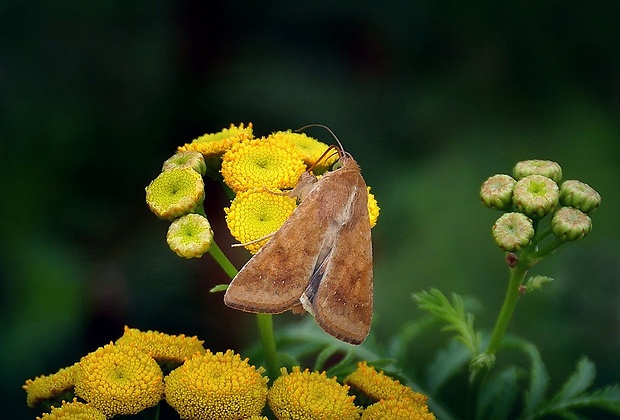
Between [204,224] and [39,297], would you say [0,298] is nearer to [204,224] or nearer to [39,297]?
[39,297]

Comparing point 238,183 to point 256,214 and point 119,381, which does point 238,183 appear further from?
point 119,381

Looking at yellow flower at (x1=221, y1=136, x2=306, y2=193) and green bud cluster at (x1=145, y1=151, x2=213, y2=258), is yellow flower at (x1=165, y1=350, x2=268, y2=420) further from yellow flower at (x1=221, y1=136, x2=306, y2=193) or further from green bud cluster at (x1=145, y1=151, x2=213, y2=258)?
yellow flower at (x1=221, y1=136, x2=306, y2=193)

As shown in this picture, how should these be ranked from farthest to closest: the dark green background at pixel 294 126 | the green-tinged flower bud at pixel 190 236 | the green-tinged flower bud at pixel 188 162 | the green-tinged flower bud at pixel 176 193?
the dark green background at pixel 294 126
the green-tinged flower bud at pixel 188 162
the green-tinged flower bud at pixel 176 193
the green-tinged flower bud at pixel 190 236

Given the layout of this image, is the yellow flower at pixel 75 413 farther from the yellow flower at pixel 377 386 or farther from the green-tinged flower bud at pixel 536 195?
the green-tinged flower bud at pixel 536 195

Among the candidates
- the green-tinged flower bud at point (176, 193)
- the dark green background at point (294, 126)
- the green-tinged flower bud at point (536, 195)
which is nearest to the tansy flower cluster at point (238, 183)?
the green-tinged flower bud at point (176, 193)

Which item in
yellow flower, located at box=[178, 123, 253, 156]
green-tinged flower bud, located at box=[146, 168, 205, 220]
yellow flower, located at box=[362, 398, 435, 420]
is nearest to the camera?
yellow flower, located at box=[362, 398, 435, 420]

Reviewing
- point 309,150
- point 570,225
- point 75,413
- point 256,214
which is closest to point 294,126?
point 309,150

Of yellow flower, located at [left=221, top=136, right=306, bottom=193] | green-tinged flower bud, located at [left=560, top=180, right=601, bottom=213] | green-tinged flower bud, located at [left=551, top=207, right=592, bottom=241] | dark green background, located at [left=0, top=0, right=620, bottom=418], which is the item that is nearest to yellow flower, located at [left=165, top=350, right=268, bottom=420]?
yellow flower, located at [left=221, top=136, right=306, bottom=193]
